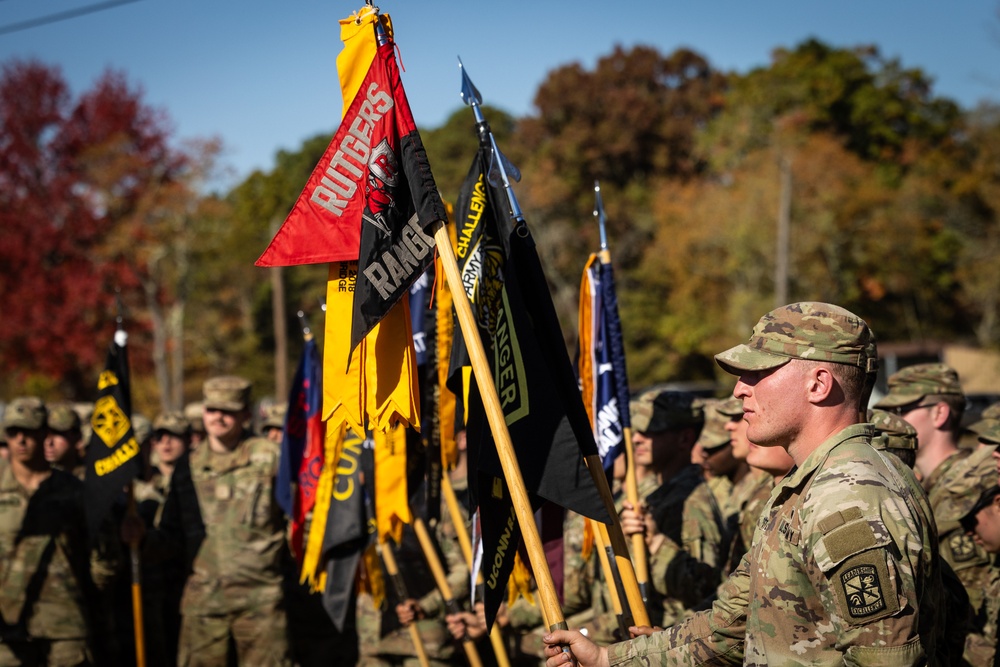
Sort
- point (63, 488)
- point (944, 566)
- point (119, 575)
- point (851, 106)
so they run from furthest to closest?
1. point (851, 106)
2. point (119, 575)
3. point (63, 488)
4. point (944, 566)

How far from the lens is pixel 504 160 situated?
15.8 feet

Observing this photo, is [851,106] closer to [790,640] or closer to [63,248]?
[63,248]

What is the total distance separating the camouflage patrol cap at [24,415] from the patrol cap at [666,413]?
14.0 ft

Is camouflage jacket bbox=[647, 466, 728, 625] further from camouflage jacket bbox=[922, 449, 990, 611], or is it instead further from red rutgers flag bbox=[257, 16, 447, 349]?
red rutgers flag bbox=[257, 16, 447, 349]

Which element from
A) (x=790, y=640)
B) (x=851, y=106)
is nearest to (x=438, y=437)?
(x=790, y=640)

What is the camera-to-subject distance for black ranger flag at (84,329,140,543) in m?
7.23

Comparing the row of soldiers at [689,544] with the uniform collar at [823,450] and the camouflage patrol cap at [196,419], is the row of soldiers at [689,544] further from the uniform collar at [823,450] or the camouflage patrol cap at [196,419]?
the camouflage patrol cap at [196,419]

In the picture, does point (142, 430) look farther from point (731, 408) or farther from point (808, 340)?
point (808, 340)

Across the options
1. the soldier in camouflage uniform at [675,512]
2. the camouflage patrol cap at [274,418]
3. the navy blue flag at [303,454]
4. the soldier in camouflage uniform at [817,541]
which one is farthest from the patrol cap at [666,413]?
the camouflage patrol cap at [274,418]

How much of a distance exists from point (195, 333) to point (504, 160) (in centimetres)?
3188

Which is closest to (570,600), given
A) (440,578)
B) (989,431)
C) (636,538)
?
(440,578)

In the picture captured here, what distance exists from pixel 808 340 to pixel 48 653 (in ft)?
20.4

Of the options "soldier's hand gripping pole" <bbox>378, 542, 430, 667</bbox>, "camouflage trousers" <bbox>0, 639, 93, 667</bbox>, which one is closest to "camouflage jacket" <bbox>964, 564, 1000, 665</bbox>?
"soldier's hand gripping pole" <bbox>378, 542, 430, 667</bbox>

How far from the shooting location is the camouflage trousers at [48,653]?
23.3ft
